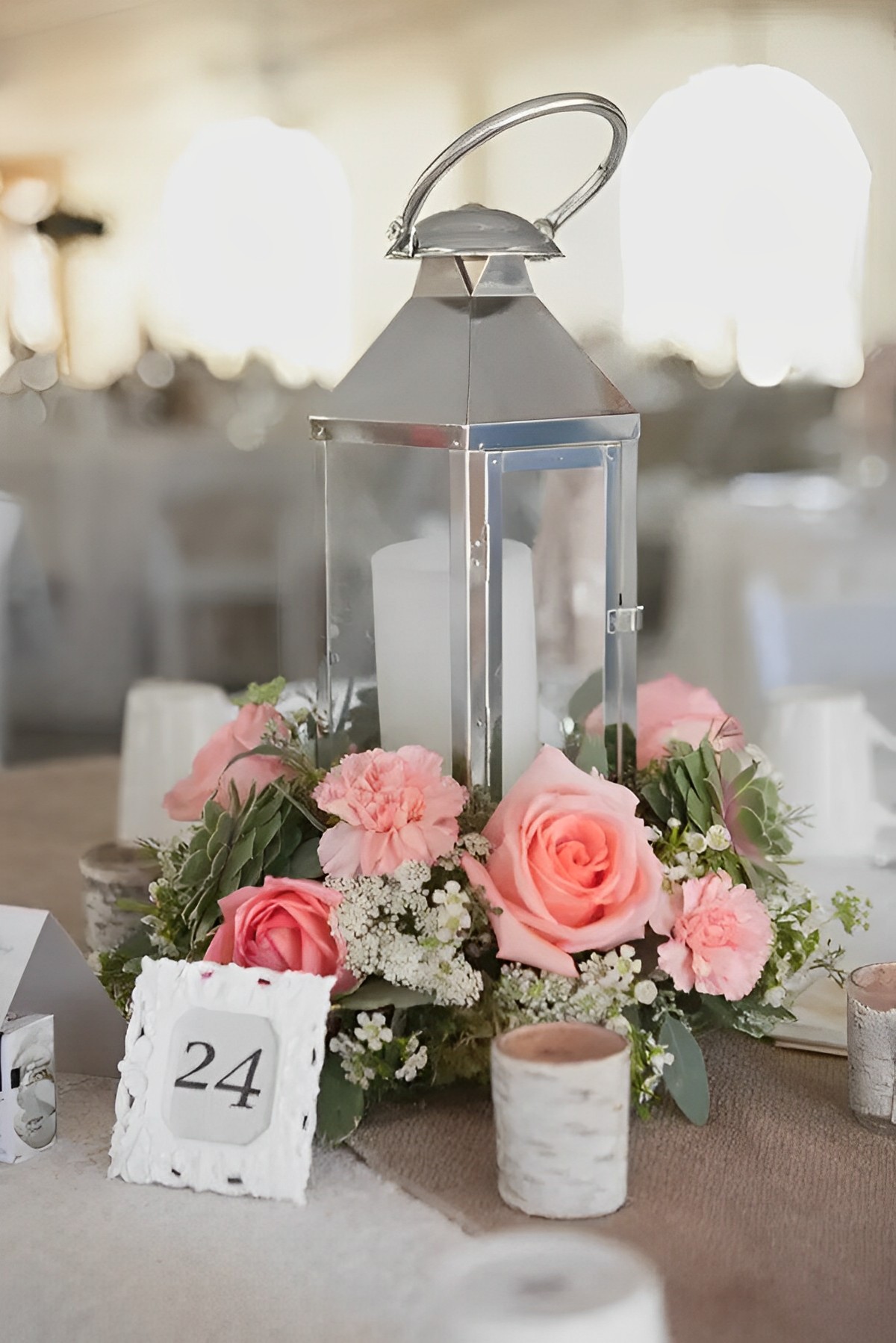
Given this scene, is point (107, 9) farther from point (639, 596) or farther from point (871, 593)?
point (871, 593)

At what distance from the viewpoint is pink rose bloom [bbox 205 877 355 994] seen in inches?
35.2

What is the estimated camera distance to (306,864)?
0.96m

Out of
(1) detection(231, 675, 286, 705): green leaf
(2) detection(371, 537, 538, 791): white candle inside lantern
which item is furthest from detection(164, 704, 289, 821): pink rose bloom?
(2) detection(371, 537, 538, 791): white candle inside lantern

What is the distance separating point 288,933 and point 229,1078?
96 mm

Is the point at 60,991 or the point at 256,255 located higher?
the point at 256,255

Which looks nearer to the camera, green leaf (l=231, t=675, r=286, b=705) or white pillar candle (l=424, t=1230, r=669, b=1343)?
white pillar candle (l=424, t=1230, r=669, b=1343)

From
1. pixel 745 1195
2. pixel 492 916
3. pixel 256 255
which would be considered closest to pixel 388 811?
pixel 492 916

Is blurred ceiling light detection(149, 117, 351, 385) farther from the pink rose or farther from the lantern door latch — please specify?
the pink rose

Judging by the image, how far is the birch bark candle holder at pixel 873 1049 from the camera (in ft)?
2.93

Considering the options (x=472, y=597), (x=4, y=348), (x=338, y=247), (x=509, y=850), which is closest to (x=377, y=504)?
(x=472, y=597)

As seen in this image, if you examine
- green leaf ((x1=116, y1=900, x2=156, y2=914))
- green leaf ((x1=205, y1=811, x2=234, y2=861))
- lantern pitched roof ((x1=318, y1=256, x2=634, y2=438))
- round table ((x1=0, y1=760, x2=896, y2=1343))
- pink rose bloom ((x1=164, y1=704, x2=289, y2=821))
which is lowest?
round table ((x1=0, y1=760, x2=896, y2=1343))

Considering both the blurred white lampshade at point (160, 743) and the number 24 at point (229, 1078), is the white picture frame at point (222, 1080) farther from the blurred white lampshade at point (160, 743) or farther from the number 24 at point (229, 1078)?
the blurred white lampshade at point (160, 743)

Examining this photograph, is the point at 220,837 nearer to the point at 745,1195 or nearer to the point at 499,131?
the point at 745,1195

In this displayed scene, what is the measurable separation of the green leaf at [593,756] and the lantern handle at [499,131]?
0.34 metres
